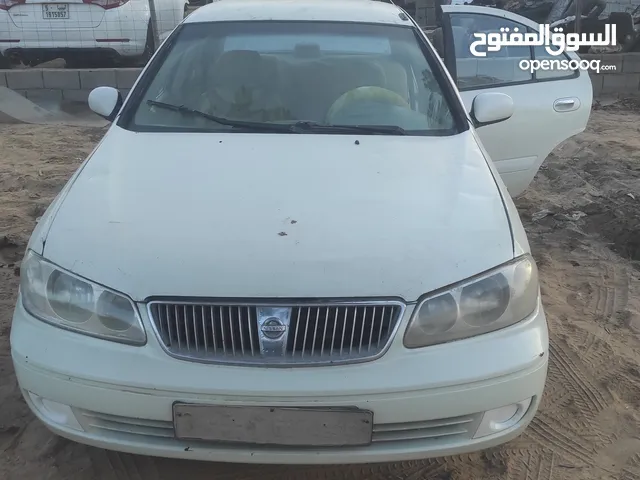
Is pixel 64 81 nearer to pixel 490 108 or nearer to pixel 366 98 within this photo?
pixel 366 98

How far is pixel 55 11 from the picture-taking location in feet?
27.6

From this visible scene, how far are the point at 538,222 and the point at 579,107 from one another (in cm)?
109

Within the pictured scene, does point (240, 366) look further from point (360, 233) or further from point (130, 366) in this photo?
point (360, 233)

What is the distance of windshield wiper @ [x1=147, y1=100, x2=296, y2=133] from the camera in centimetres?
295

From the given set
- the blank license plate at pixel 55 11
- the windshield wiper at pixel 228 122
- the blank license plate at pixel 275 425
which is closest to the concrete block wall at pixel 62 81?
the blank license plate at pixel 55 11

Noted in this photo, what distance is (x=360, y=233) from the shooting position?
7.09 feet

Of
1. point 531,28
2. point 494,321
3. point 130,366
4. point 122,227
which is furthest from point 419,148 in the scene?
point 531,28

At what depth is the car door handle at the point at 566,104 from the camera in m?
4.13

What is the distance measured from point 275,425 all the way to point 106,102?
206 cm

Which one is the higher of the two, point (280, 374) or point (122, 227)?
point (122, 227)

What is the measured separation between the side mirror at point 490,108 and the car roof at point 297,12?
647mm
